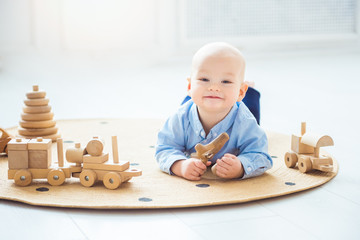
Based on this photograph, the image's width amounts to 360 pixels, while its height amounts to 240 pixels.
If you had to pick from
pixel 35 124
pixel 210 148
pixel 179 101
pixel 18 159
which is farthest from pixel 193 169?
pixel 179 101

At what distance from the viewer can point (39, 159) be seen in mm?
1164

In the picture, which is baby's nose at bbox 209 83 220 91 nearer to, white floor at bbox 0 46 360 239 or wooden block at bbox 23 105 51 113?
white floor at bbox 0 46 360 239

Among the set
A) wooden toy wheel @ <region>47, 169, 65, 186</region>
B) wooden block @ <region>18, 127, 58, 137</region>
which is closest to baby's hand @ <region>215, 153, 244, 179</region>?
wooden toy wheel @ <region>47, 169, 65, 186</region>

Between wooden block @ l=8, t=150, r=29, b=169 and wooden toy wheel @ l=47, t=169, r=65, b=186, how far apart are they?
6cm

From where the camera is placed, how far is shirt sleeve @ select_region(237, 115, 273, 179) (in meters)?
1.21

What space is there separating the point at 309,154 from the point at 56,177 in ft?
2.11

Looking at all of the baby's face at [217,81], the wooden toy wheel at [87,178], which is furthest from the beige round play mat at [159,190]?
the baby's face at [217,81]

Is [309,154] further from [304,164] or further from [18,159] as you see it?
[18,159]

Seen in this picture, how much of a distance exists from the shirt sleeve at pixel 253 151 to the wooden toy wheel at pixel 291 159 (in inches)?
2.7

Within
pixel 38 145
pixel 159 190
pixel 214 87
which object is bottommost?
pixel 159 190

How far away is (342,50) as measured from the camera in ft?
13.1

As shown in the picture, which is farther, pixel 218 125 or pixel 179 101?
pixel 179 101

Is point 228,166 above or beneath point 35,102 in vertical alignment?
beneath

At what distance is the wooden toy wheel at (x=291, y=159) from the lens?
4.25ft
